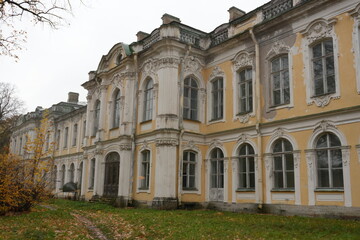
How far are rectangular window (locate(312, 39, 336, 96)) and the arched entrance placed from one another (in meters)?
11.0

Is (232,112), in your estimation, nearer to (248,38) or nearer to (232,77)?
(232,77)

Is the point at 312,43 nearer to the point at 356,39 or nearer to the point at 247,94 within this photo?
the point at 356,39

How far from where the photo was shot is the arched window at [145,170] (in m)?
17.6

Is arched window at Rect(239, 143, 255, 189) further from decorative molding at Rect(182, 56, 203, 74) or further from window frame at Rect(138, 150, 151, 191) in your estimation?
decorative molding at Rect(182, 56, 203, 74)

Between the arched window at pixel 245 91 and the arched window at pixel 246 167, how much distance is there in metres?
1.73

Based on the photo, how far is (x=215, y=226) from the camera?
10.3m

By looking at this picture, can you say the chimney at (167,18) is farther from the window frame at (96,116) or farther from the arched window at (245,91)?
the window frame at (96,116)

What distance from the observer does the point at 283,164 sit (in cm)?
1391

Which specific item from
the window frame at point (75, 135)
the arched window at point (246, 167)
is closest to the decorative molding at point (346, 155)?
the arched window at point (246, 167)

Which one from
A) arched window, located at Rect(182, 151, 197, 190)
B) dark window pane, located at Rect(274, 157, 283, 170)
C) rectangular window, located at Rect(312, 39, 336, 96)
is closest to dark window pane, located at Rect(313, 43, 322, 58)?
rectangular window, located at Rect(312, 39, 336, 96)

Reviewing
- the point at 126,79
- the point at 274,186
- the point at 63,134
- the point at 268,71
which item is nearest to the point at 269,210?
the point at 274,186

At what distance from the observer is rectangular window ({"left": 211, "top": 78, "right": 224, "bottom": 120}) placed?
17453 mm

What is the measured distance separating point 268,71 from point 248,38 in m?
2.01

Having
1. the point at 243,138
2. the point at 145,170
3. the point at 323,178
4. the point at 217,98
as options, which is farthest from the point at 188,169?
the point at 323,178
